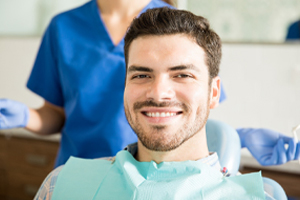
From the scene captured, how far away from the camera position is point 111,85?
1.22 meters

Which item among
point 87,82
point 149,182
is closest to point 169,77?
point 149,182

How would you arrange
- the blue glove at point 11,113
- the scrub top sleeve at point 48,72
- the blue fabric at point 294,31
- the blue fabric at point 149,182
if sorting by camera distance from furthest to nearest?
1. the blue fabric at point 294,31
2. the scrub top sleeve at point 48,72
3. the blue glove at point 11,113
4. the blue fabric at point 149,182

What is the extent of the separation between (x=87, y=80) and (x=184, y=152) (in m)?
0.48

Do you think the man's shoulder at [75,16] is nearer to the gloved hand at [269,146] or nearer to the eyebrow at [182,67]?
the eyebrow at [182,67]

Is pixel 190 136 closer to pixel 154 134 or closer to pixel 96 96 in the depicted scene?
pixel 154 134

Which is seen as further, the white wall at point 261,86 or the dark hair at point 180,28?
the white wall at point 261,86

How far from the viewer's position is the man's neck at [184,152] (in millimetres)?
927

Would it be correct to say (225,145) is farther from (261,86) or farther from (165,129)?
(261,86)

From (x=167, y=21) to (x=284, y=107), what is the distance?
1.17 m

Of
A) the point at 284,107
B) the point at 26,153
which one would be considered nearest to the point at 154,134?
the point at 284,107

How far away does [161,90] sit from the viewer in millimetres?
865

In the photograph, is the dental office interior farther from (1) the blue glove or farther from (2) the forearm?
(1) the blue glove

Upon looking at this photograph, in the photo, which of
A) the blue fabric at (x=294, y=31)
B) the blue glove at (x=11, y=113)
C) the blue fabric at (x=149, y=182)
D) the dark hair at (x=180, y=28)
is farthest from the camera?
the blue fabric at (x=294, y=31)

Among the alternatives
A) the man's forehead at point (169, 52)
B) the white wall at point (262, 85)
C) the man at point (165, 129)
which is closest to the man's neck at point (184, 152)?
the man at point (165, 129)
